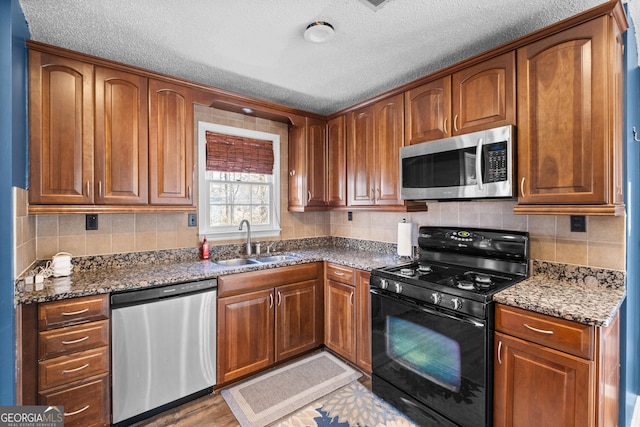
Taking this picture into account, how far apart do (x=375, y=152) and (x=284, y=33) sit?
1.30 meters

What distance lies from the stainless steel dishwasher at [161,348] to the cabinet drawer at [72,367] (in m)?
0.06

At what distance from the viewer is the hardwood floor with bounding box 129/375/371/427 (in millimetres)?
2012

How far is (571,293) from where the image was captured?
169 centimetres

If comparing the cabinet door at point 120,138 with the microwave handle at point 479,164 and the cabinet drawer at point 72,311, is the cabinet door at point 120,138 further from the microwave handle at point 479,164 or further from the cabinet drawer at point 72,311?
the microwave handle at point 479,164

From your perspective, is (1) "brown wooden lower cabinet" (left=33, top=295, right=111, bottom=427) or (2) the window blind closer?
(1) "brown wooden lower cabinet" (left=33, top=295, right=111, bottom=427)

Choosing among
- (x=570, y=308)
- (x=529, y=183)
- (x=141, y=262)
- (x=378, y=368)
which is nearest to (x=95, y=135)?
(x=141, y=262)

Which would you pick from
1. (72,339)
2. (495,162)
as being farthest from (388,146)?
(72,339)

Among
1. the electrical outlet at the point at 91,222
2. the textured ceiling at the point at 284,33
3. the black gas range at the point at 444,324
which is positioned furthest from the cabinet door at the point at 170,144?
the black gas range at the point at 444,324

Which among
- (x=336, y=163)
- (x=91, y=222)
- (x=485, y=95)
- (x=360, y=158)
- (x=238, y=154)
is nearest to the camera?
(x=485, y=95)

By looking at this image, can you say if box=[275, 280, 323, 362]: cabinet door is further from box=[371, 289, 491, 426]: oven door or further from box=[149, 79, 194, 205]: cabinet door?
box=[149, 79, 194, 205]: cabinet door

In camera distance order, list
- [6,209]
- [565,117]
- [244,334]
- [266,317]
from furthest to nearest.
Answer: [266,317] → [244,334] → [565,117] → [6,209]

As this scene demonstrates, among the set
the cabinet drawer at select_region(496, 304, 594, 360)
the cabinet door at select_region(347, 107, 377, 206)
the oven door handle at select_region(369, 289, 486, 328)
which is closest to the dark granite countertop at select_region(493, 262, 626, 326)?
the cabinet drawer at select_region(496, 304, 594, 360)

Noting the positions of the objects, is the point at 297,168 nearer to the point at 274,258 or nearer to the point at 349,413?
the point at 274,258

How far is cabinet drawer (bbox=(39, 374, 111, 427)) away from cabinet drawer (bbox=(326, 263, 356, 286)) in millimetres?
1784
